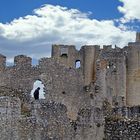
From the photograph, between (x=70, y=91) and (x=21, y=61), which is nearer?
(x=21, y=61)

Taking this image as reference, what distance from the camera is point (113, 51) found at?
5609cm

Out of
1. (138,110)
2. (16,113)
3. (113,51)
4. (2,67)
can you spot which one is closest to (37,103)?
(16,113)

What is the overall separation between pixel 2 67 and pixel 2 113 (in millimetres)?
17275

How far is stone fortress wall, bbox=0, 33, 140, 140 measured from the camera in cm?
2475

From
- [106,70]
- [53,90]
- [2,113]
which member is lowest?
[2,113]

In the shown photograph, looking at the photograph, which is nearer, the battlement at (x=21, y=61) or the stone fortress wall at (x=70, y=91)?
the stone fortress wall at (x=70, y=91)

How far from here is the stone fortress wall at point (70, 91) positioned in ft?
81.2

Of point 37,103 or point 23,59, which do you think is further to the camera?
point 23,59

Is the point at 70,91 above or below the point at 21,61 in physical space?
below

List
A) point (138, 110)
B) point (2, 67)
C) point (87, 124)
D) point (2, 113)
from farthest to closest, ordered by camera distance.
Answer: point (2, 67) → point (138, 110) → point (87, 124) → point (2, 113)

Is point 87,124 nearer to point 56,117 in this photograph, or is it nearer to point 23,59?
point 56,117

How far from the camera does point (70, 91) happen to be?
138 ft

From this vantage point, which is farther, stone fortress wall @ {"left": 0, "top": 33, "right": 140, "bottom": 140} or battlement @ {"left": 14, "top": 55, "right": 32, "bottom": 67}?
battlement @ {"left": 14, "top": 55, "right": 32, "bottom": 67}

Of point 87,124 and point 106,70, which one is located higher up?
point 106,70
